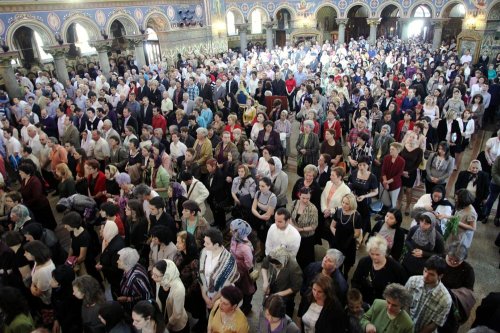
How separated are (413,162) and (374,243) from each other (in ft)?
9.88

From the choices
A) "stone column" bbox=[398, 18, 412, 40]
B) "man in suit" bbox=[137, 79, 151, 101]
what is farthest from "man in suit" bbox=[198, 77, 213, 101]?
"stone column" bbox=[398, 18, 412, 40]

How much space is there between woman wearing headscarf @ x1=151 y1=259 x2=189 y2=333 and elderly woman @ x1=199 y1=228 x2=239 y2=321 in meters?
0.31

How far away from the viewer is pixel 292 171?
831 cm

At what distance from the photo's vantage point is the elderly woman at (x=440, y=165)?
18.1 feet

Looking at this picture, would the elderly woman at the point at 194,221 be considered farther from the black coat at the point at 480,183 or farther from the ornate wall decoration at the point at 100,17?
the ornate wall decoration at the point at 100,17

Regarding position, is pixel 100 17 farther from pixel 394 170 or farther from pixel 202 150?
pixel 394 170

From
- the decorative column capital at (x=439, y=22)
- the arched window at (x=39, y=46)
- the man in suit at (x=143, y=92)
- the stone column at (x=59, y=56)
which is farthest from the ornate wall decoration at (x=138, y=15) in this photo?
the decorative column capital at (x=439, y=22)

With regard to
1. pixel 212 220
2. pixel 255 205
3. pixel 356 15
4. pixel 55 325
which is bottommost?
pixel 212 220

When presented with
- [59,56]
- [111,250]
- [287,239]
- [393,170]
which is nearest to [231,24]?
[59,56]

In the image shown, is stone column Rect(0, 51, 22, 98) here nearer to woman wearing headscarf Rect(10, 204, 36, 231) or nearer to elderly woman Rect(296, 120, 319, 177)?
woman wearing headscarf Rect(10, 204, 36, 231)

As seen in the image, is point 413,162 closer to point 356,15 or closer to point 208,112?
point 208,112

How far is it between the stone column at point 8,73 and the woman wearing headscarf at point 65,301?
13.1m

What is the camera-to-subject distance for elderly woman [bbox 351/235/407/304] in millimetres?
3361

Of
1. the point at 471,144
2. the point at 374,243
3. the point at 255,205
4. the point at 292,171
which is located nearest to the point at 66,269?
the point at 255,205
